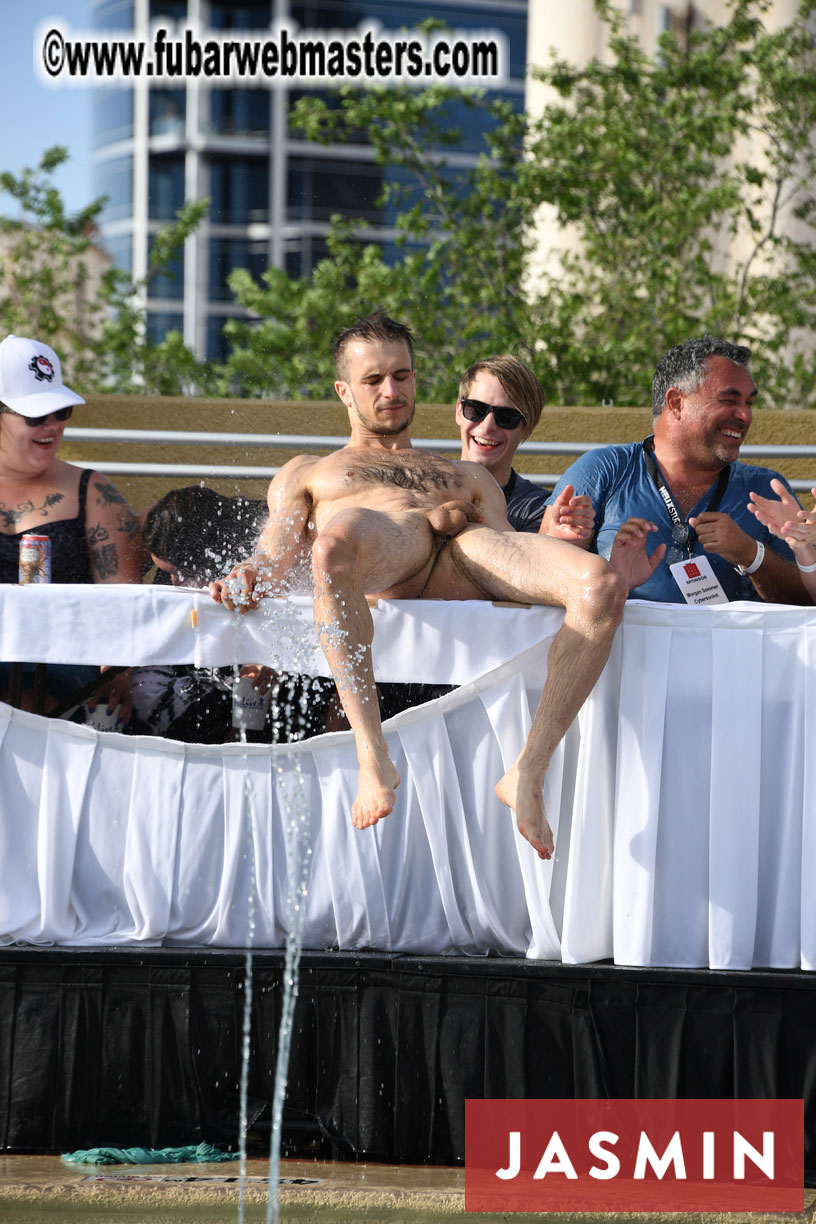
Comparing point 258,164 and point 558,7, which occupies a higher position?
point 258,164

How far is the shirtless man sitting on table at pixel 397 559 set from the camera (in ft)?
8.91

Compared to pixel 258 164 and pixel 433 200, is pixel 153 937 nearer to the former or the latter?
pixel 433 200

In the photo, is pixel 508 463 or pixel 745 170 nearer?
pixel 508 463

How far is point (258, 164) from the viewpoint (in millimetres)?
57469

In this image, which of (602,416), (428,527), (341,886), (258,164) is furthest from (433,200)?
(258,164)

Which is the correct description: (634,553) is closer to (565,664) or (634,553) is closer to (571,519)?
(571,519)

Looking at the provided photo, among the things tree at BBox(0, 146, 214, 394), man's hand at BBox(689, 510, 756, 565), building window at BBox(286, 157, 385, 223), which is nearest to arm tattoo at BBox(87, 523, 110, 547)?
man's hand at BBox(689, 510, 756, 565)

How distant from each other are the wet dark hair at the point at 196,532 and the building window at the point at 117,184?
60.5m

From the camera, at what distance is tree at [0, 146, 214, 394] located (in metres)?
10.0

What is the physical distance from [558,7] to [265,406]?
35.5ft

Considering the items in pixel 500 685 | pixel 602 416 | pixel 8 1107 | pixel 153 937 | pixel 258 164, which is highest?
pixel 258 164

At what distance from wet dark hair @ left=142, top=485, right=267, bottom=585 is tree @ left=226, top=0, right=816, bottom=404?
4.01 meters

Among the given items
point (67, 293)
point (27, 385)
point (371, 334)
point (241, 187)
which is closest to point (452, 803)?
point (371, 334)

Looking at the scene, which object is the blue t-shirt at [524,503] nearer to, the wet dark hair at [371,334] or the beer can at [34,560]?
the wet dark hair at [371,334]
